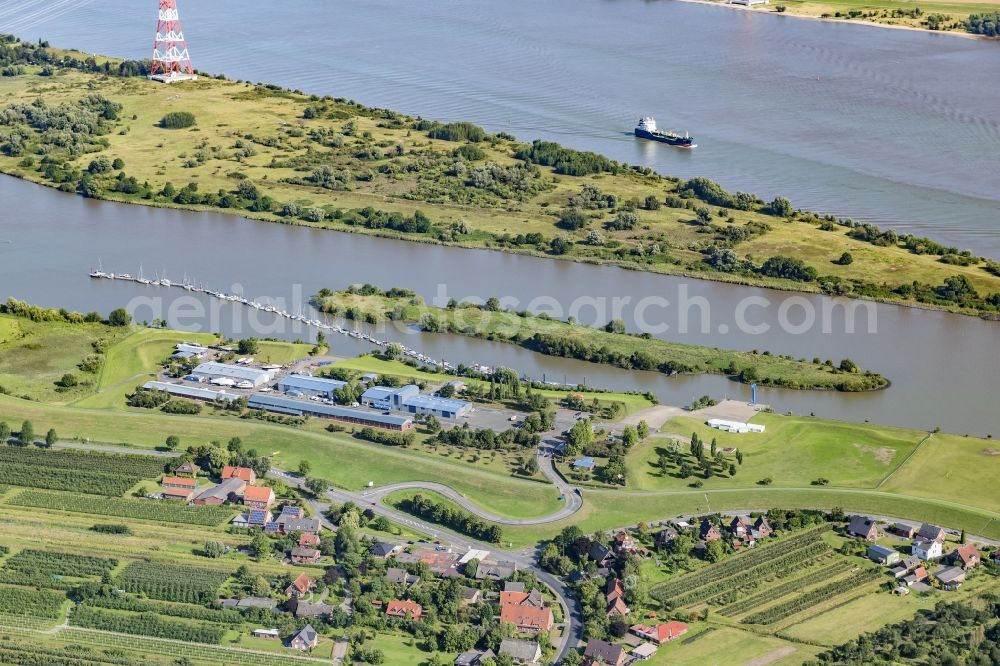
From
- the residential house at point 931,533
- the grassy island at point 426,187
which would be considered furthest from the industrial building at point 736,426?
the grassy island at point 426,187

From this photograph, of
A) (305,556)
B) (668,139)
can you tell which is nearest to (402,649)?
(305,556)

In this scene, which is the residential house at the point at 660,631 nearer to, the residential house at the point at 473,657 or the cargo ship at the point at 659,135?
the residential house at the point at 473,657

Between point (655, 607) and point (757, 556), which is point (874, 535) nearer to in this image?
point (757, 556)

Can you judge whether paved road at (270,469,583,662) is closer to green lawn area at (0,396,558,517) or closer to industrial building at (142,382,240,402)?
green lawn area at (0,396,558,517)

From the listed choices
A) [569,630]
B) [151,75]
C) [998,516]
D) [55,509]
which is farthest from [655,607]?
[151,75]

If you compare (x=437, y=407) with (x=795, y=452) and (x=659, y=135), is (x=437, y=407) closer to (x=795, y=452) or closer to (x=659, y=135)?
(x=795, y=452)

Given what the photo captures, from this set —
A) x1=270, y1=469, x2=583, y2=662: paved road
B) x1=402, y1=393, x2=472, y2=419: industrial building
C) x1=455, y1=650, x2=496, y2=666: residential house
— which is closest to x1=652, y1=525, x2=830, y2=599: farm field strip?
x1=270, y1=469, x2=583, y2=662: paved road
